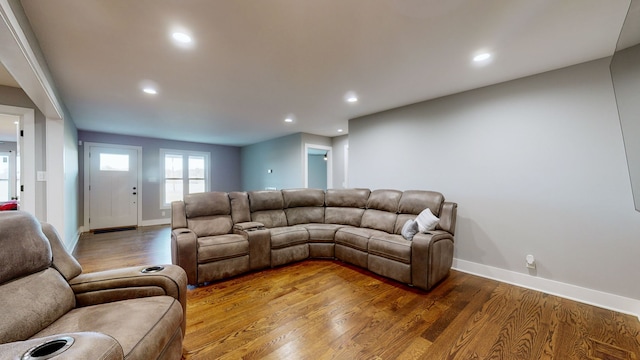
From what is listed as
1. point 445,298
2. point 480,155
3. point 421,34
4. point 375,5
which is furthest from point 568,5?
point 445,298

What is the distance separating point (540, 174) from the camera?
9.05 ft

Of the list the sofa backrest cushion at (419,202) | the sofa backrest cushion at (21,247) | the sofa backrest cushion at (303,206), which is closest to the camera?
the sofa backrest cushion at (21,247)

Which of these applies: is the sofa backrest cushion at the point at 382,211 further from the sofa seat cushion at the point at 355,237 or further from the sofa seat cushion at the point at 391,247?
the sofa seat cushion at the point at 391,247

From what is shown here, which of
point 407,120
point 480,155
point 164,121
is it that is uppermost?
point 164,121

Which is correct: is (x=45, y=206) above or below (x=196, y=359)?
above

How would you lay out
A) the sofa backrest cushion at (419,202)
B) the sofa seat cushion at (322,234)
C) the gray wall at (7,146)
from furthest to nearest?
the gray wall at (7,146) < the sofa seat cushion at (322,234) < the sofa backrest cushion at (419,202)

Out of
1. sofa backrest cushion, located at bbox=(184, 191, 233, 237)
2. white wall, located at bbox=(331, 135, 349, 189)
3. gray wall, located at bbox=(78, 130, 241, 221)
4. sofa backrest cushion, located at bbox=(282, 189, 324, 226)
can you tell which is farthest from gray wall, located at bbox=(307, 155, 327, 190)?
sofa backrest cushion, located at bbox=(184, 191, 233, 237)

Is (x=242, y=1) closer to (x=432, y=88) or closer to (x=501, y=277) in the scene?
(x=432, y=88)

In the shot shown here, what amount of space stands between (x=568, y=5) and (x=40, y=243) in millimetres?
3723

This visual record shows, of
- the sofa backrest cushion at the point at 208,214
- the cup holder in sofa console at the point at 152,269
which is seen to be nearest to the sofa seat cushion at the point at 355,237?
the sofa backrest cushion at the point at 208,214

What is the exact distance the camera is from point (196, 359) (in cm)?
163

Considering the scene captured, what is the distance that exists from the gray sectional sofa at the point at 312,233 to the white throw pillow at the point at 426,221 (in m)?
0.05

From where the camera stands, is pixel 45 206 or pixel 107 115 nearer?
pixel 45 206

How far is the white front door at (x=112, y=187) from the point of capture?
19.6 ft
